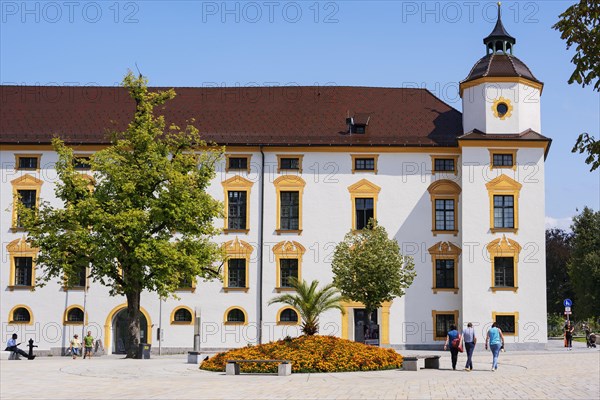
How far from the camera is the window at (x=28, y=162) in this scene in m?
50.5

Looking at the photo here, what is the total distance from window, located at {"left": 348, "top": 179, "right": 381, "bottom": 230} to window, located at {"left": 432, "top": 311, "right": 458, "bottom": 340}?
635 cm

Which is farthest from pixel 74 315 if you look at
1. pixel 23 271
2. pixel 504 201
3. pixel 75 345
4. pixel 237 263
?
pixel 504 201

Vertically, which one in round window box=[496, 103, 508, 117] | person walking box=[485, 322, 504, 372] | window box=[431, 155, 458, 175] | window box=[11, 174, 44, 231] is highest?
round window box=[496, 103, 508, 117]

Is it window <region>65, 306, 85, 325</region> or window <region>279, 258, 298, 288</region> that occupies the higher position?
window <region>279, 258, 298, 288</region>

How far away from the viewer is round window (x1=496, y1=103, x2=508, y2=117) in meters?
49.2

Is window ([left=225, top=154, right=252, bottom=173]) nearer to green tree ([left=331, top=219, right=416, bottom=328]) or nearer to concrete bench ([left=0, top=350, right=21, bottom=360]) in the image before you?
green tree ([left=331, top=219, right=416, bottom=328])

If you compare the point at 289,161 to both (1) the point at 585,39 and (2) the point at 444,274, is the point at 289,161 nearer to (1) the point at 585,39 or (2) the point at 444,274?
(2) the point at 444,274

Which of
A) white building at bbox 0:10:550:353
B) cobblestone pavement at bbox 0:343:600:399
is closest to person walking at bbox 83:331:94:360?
white building at bbox 0:10:550:353

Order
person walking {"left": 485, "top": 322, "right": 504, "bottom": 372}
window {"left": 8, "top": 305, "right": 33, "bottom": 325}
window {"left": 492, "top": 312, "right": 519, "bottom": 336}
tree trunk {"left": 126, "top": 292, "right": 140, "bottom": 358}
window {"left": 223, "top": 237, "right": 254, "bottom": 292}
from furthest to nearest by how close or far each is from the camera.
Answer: window {"left": 223, "top": 237, "right": 254, "bottom": 292} < window {"left": 8, "top": 305, "right": 33, "bottom": 325} < window {"left": 492, "top": 312, "right": 519, "bottom": 336} < tree trunk {"left": 126, "top": 292, "right": 140, "bottom": 358} < person walking {"left": 485, "top": 322, "right": 504, "bottom": 372}

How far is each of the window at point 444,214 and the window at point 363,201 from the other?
3.44 m

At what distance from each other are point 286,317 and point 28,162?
16.9 metres

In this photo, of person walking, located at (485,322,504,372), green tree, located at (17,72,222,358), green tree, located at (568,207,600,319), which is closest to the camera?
person walking, located at (485,322,504,372)

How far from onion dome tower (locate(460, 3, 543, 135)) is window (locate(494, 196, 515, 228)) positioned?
12.9 ft

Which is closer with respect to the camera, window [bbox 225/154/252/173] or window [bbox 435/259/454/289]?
window [bbox 435/259/454/289]
